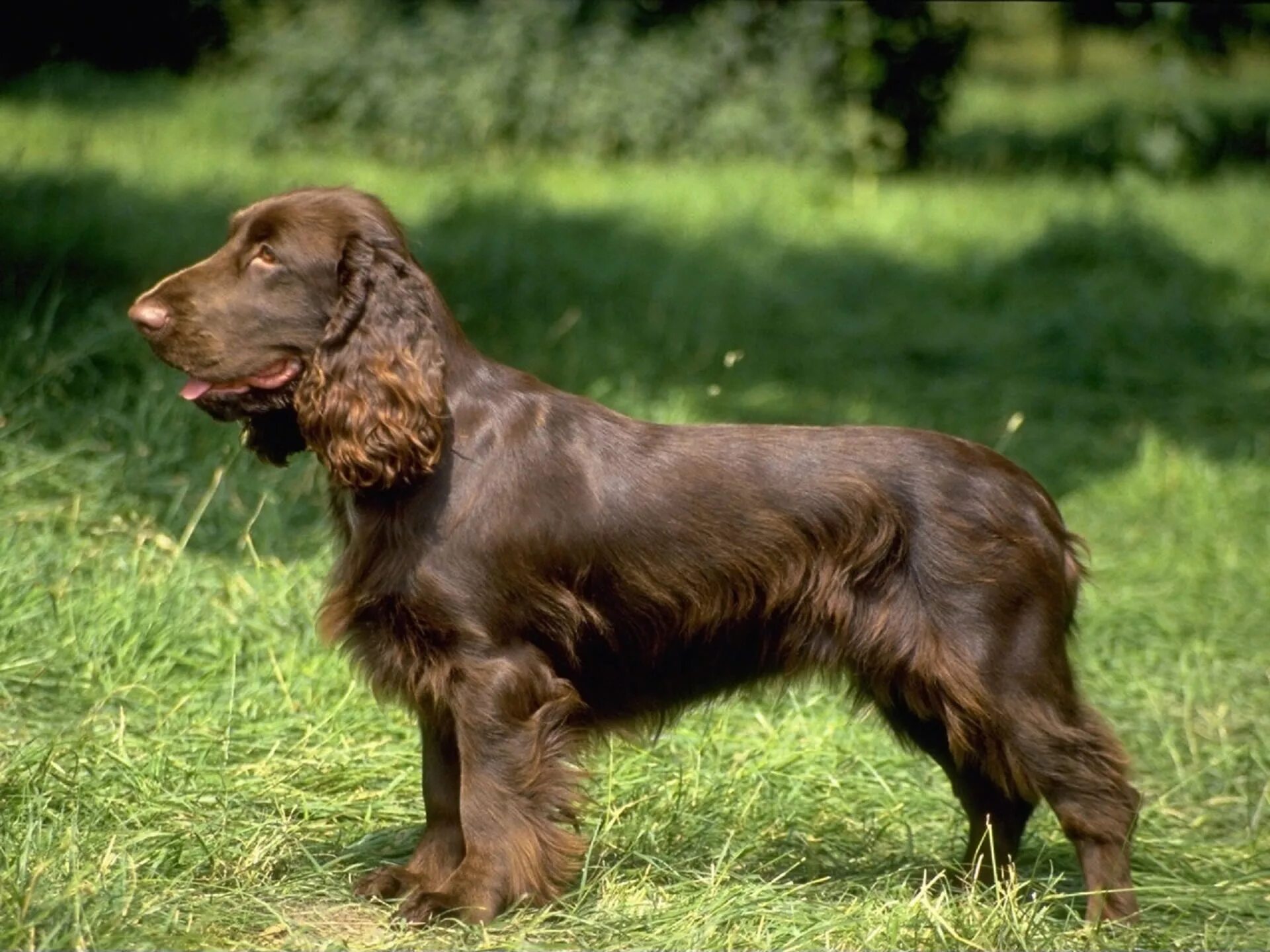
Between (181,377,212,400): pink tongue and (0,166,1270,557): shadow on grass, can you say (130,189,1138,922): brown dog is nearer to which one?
(181,377,212,400): pink tongue

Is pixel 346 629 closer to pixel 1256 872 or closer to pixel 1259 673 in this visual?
pixel 1256 872

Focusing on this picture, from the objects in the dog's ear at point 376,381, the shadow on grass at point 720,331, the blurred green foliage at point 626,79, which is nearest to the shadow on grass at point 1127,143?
the blurred green foliage at point 626,79

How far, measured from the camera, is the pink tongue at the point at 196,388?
3.42 m

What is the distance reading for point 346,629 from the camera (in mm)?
3520

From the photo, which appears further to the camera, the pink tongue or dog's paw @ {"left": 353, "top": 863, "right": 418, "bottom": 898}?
dog's paw @ {"left": 353, "top": 863, "right": 418, "bottom": 898}

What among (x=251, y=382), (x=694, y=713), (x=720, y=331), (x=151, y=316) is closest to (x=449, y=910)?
(x=251, y=382)

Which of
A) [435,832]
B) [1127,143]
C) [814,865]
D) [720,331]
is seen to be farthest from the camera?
[1127,143]

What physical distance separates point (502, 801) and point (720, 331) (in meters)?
6.11

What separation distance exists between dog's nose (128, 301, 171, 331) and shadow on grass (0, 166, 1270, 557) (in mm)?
1962

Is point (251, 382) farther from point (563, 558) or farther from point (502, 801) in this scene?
point (502, 801)

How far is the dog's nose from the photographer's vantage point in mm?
3404

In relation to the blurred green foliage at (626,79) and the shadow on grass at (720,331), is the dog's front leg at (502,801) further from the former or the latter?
the blurred green foliage at (626,79)

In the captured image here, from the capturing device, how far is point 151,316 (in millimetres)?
3406

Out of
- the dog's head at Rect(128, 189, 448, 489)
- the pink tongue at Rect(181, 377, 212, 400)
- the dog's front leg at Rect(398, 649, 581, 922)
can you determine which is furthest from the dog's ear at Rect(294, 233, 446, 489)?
the dog's front leg at Rect(398, 649, 581, 922)
